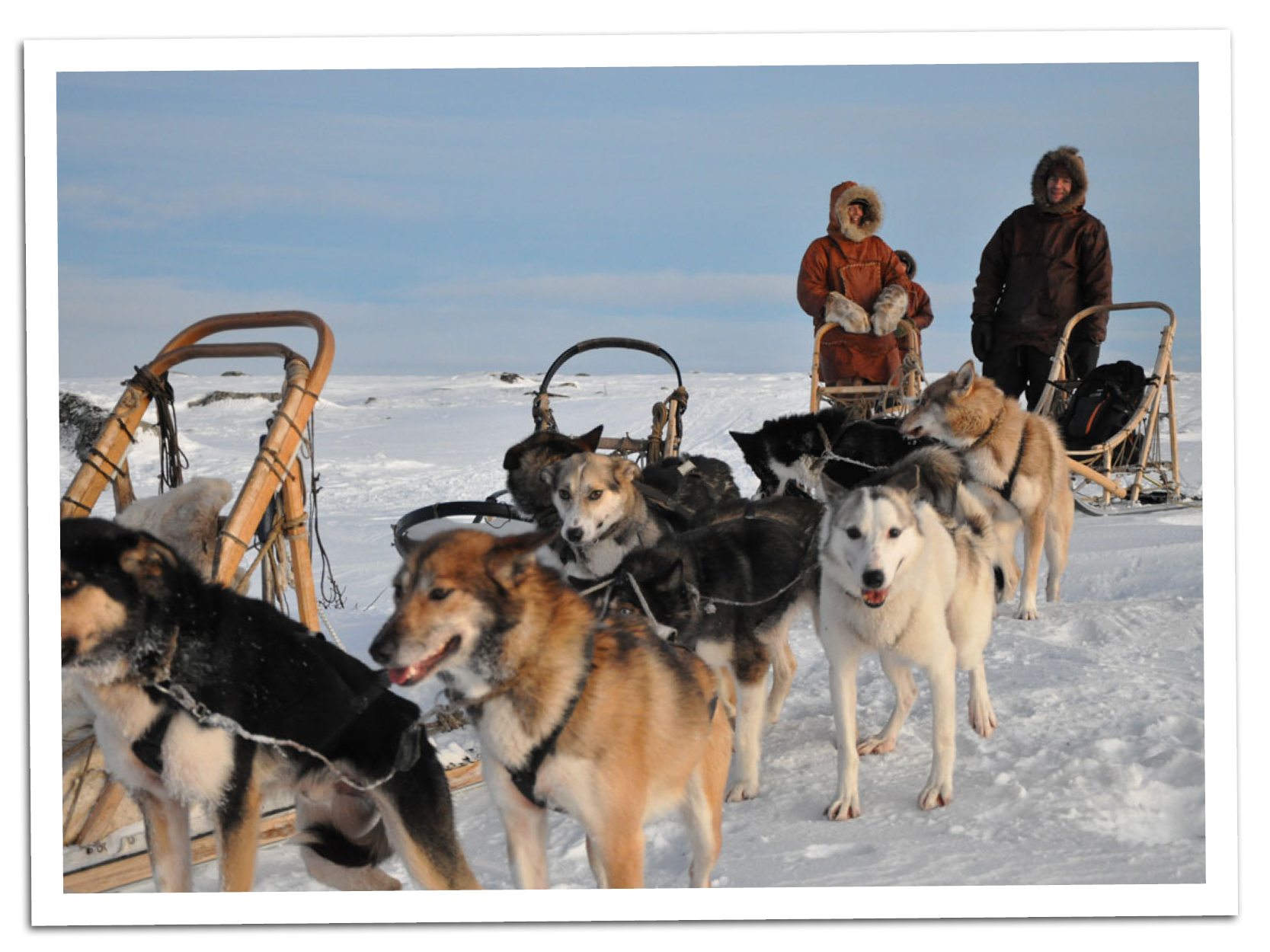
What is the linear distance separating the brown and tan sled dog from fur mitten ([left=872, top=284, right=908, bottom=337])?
338 centimetres

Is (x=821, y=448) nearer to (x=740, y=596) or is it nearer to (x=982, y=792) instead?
(x=740, y=596)

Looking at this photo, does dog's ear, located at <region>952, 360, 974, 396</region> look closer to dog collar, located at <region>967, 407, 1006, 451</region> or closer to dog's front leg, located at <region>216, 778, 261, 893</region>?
dog collar, located at <region>967, 407, 1006, 451</region>

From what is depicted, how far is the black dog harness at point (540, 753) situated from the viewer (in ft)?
5.56

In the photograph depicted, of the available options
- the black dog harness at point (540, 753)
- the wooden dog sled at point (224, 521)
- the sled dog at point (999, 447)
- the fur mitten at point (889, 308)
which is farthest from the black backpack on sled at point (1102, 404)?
the black dog harness at point (540, 753)

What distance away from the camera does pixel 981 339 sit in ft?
16.3

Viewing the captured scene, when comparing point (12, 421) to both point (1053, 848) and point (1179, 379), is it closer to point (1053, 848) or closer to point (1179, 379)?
point (1053, 848)

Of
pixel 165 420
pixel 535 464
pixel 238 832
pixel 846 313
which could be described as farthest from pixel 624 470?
pixel 846 313

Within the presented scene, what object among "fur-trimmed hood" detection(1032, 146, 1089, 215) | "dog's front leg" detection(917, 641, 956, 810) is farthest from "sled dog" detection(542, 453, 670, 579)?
"fur-trimmed hood" detection(1032, 146, 1089, 215)

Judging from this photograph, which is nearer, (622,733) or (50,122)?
(622,733)

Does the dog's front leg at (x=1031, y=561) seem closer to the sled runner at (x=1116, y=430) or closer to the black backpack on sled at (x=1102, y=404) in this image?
the sled runner at (x=1116, y=430)

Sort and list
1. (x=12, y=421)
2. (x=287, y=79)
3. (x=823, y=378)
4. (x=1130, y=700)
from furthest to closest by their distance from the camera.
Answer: (x=823, y=378)
(x=1130, y=700)
(x=287, y=79)
(x=12, y=421)

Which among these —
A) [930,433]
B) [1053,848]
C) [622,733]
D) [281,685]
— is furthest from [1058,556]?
[281,685]

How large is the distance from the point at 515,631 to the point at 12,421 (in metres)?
1.00

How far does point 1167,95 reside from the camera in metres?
2.31
